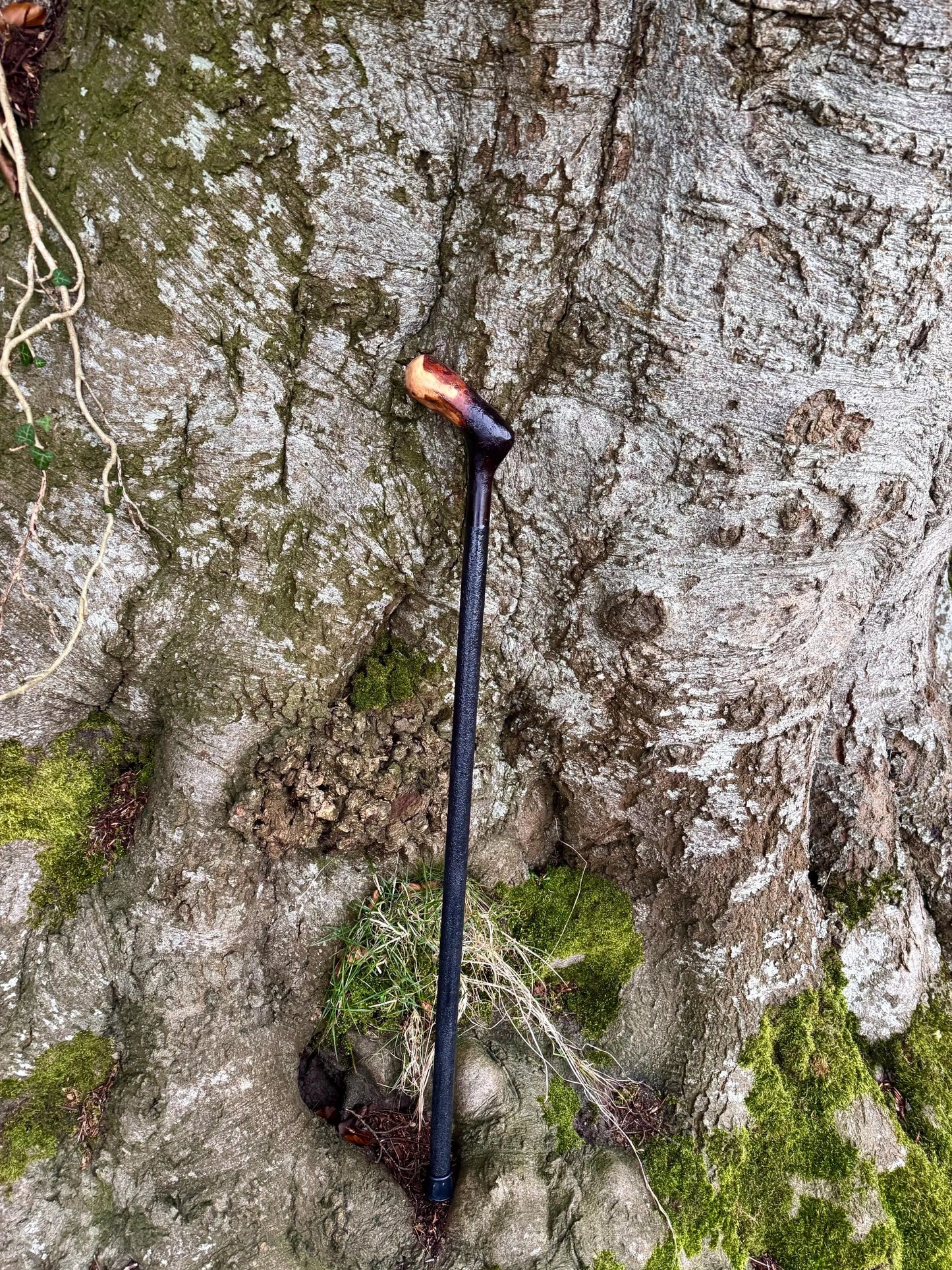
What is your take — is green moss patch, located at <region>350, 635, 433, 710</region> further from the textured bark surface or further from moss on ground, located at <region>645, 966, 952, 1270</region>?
moss on ground, located at <region>645, 966, 952, 1270</region>

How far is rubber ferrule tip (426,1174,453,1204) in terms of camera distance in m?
2.08

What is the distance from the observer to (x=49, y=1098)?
6.82 ft

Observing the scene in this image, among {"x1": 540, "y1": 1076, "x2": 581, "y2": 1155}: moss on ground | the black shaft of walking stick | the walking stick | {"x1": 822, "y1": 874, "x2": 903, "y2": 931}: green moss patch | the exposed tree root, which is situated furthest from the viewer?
{"x1": 822, "y1": 874, "x2": 903, "y2": 931}: green moss patch

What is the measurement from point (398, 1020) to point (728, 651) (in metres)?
1.46

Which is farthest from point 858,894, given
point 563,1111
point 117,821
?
point 117,821

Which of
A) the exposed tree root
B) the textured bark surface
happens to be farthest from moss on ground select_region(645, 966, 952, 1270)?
the exposed tree root

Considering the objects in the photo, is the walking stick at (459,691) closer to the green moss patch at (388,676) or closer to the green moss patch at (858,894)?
the green moss patch at (388,676)

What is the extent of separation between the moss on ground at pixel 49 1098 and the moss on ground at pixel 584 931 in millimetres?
1227

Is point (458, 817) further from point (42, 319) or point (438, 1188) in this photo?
Result: point (42, 319)

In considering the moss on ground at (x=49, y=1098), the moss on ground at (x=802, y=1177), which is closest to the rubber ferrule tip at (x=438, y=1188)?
the moss on ground at (x=802, y=1177)

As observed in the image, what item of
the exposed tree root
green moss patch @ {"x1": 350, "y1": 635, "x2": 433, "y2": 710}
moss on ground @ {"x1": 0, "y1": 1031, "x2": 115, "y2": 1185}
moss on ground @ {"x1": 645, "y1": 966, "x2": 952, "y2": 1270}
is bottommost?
moss on ground @ {"x1": 0, "y1": 1031, "x2": 115, "y2": 1185}

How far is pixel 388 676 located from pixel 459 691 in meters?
0.39

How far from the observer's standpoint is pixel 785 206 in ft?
5.22

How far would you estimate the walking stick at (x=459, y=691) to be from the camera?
5.67ft
